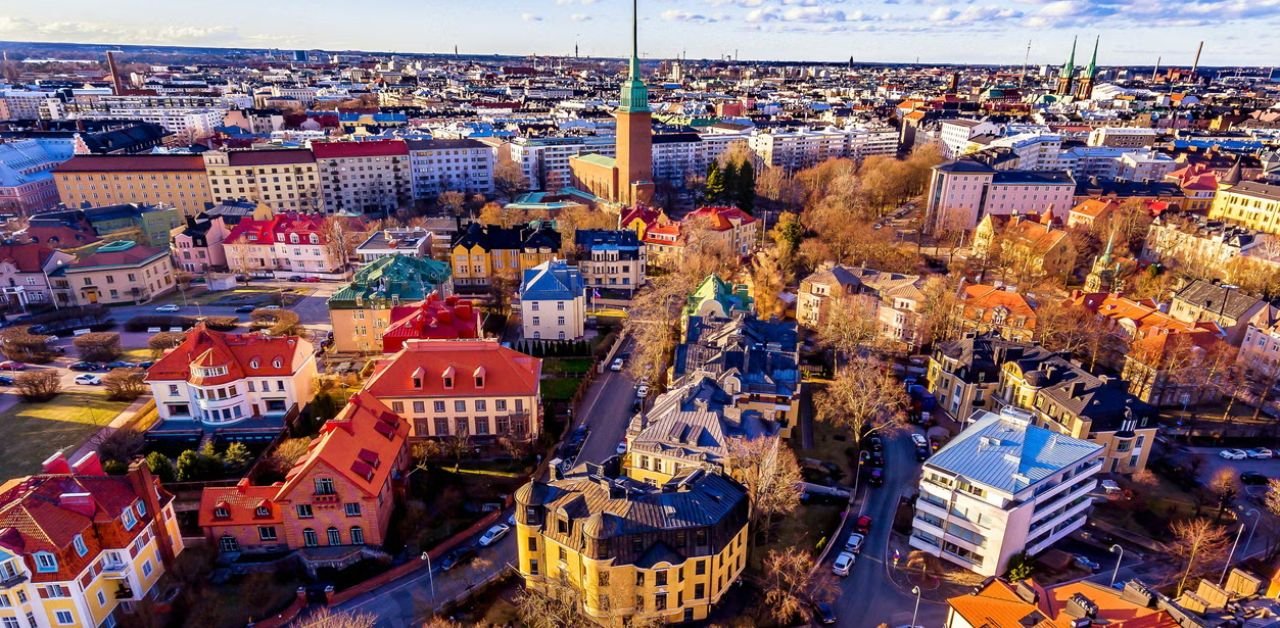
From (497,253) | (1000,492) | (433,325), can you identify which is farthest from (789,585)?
(497,253)

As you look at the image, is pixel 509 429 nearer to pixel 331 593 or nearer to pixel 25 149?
pixel 331 593

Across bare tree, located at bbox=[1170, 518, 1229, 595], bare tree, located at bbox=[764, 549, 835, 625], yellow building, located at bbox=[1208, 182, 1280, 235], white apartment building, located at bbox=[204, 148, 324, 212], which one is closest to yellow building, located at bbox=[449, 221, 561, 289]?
white apartment building, located at bbox=[204, 148, 324, 212]

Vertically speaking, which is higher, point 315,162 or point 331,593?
point 315,162

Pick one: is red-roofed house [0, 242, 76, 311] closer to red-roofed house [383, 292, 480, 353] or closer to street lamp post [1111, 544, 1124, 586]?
red-roofed house [383, 292, 480, 353]

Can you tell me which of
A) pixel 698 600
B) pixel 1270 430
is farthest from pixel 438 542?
pixel 1270 430

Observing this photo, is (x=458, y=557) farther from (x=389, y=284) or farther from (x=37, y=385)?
(x=37, y=385)

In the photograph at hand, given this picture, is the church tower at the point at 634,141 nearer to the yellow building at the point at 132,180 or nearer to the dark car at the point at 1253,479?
the yellow building at the point at 132,180
